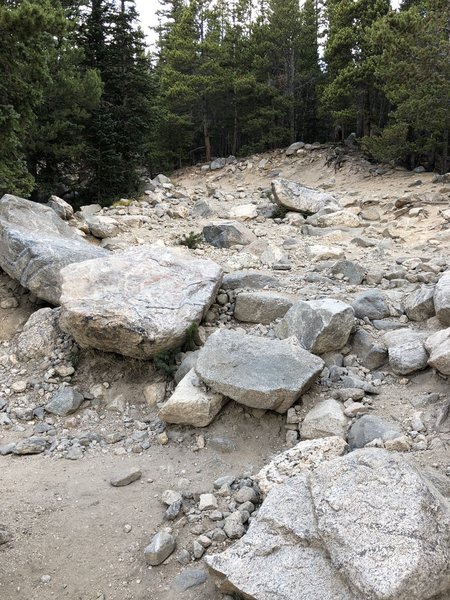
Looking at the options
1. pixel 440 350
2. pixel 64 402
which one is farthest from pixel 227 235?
pixel 440 350

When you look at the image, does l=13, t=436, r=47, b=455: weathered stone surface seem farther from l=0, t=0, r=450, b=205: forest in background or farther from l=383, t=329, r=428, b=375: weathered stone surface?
l=0, t=0, r=450, b=205: forest in background

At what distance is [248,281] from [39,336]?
3513 mm

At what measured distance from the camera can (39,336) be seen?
7445 mm

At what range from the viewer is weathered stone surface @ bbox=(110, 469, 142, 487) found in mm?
4957

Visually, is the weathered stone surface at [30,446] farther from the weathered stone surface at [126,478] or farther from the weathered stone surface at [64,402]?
the weathered stone surface at [126,478]

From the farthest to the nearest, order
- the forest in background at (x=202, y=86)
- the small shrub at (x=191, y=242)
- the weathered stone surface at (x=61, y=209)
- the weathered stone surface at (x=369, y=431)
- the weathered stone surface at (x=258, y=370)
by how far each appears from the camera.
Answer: the weathered stone surface at (x=61, y=209) → the small shrub at (x=191, y=242) → the forest in background at (x=202, y=86) → the weathered stone surface at (x=258, y=370) → the weathered stone surface at (x=369, y=431)

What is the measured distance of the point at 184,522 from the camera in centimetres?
439

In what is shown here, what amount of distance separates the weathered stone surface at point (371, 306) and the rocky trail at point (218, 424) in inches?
1.6

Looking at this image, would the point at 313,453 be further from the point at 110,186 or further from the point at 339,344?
the point at 110,186

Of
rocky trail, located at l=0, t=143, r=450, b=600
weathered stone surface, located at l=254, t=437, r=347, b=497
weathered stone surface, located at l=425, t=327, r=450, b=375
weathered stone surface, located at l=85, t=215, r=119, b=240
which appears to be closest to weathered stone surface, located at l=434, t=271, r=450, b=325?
rocky trail, located at l=0, t=143, r=450, b=600

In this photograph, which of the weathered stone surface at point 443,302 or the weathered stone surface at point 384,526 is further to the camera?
the weathered stone surface at point 443,302

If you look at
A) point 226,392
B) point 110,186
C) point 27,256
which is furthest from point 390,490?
point 110,186

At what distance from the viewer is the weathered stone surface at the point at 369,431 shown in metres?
4.75

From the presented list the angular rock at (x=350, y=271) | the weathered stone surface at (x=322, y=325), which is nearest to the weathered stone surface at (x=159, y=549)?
the weathered stone surface at (x=322, y=325)
